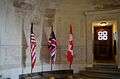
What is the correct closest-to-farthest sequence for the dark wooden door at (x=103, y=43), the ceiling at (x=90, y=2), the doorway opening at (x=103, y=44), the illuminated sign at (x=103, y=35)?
the ceiling at (x=90, y=2), the doorway opening at (x=103, y=44), the dark wooden door at (x=103, y=43), the illuminated sign at (x=103, y=35)

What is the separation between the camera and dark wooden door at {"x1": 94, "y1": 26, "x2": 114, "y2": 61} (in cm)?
1750

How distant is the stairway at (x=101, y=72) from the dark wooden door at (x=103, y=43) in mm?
1505

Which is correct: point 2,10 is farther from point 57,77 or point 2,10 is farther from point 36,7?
point 57,77

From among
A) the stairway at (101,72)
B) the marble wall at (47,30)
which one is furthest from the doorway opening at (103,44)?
the stairway at (101,72)

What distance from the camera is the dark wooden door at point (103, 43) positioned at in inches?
689

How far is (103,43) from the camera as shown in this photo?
58.4ft

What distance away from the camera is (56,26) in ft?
55.6

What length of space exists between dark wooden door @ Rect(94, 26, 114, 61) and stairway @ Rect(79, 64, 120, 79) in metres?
1.50

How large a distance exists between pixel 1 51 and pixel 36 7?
4053 millimetres

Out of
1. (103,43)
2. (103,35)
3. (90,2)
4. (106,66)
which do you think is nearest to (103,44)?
(103,43)

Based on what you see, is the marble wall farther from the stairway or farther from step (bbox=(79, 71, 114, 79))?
step (bbox=(79, 71, 114, 79))

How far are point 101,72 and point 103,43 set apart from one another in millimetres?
3260

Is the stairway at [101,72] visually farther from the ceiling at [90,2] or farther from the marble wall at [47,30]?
the ceiling at [90,2]

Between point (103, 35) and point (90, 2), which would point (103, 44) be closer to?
point (103, 35)
